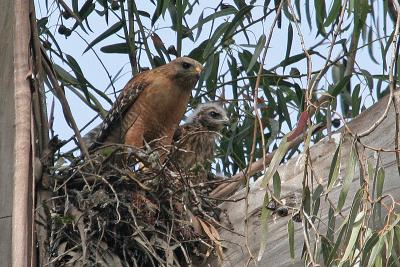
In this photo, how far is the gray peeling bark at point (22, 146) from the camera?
1.78 meters

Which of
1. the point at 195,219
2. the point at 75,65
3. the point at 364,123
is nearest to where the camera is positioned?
the point at 364,123

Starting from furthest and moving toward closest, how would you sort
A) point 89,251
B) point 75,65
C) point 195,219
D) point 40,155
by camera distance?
1. point 75,65
2. point 195,219
3. point 89,251
4. point 40,155

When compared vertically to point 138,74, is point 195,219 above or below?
below

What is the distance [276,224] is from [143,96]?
84.1 inches

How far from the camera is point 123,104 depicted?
196 inches

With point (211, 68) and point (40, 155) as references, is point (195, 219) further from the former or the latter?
point (211, 68)

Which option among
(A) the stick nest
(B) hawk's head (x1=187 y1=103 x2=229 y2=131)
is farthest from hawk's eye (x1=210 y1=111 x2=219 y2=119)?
(A) the stick nest

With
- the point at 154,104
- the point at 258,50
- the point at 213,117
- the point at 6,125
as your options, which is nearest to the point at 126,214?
the point at 258,50

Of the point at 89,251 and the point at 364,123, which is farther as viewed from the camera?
the point at 89,251

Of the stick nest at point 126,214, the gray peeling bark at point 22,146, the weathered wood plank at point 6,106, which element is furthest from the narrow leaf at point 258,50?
the gray peeling bark at point 22,146

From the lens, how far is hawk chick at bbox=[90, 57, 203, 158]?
4.96 meters

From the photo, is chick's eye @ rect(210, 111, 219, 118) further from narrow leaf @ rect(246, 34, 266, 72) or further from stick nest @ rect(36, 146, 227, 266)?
stick nest @ rect(36, 146, 227, 266)

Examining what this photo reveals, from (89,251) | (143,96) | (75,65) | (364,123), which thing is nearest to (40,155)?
(89,251)

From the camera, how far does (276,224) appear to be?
300 cm
